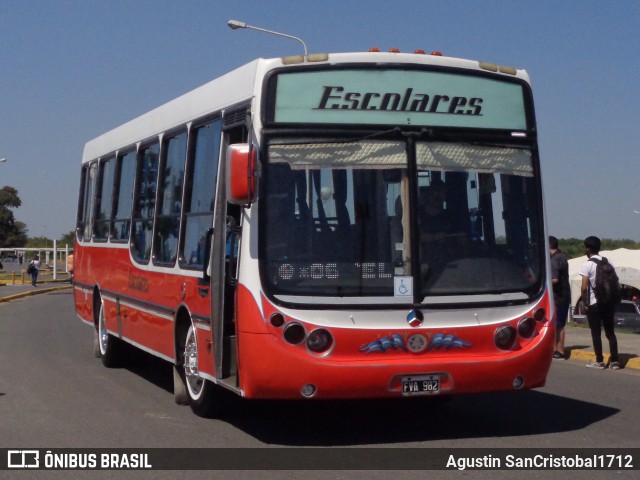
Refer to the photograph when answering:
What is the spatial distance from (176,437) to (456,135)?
3422 millimetres

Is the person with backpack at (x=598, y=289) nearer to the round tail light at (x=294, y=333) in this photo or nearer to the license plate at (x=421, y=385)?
the license plate at (x=421, y=385)

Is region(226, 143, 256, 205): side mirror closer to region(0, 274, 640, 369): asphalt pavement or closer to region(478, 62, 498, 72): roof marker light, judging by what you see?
region(478, 62, 498, 72): roof marker light

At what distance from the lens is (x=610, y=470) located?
783cm

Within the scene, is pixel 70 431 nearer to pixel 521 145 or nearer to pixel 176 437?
pixel 176 437

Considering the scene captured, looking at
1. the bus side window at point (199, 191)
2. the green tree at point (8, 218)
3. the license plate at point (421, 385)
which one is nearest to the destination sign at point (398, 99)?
the bus side window at point (199, 191)

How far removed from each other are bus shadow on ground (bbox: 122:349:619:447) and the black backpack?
99.5 inches

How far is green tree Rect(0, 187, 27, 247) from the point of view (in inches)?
4867

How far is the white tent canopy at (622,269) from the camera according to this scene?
43062 mm

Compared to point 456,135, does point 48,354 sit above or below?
below

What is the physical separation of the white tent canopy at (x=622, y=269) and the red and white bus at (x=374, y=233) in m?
30.7

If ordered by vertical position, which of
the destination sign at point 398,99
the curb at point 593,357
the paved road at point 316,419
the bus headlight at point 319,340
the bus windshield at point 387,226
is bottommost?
the paved road at point 316,419

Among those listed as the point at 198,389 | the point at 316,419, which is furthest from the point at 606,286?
the point at 198,389

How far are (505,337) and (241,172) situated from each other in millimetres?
2542

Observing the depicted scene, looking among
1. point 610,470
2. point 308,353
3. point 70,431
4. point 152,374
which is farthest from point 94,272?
point 610,470
